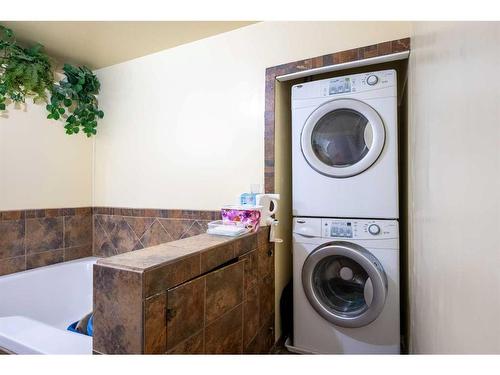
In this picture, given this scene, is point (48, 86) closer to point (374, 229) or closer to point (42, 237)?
point (42, 237)

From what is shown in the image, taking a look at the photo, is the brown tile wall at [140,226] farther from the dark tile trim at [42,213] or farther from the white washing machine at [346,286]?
the white washing machine at [346,286]

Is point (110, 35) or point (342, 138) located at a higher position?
point (110, 35)

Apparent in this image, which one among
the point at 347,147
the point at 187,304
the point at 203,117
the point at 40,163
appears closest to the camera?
the point at 187,304

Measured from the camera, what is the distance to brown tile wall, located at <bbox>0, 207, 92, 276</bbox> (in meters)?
1.93

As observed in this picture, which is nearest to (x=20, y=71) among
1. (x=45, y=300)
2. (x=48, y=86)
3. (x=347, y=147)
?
(x=48, y=86)

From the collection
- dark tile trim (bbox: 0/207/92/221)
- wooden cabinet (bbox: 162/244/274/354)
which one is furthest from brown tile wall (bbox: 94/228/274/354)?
dark tile trim (bbox: 0/207/92/221)

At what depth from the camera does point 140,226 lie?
86.5 inches

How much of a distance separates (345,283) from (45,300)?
2.15 m

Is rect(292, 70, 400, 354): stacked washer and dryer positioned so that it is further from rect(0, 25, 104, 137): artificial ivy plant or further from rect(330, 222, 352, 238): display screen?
rect(0, 25, 104, 137): artificial ivy plant

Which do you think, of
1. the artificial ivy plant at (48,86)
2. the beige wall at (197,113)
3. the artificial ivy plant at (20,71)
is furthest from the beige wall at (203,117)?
the artificial ivy plant at (20,71)

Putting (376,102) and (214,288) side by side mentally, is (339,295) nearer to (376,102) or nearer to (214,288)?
(214,288)

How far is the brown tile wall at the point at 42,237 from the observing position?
75.9 inches

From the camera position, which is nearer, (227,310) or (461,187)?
(461,187)
